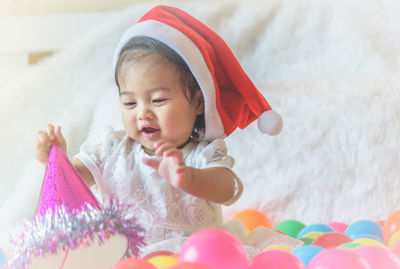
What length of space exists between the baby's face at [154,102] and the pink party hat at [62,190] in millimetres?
169

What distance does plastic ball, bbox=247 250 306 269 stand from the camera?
2.01ft

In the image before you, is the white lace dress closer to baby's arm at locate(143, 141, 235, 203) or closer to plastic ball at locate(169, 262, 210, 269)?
baby's arm at locate(143, 141, 235, 203)

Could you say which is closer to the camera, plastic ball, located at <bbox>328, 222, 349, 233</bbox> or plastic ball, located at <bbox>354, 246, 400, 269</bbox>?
plastic ball, located at <bbox>354, 246, 400, 269</bbox>

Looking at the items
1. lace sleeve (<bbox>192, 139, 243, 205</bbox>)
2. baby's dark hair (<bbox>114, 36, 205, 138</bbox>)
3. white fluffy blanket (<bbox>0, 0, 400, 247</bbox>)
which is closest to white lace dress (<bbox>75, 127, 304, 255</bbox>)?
lace sleeve (<bbox>192, 139, 243, 205</bbox>)

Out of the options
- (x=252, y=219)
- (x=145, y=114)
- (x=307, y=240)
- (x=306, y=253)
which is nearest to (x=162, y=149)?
(x=145, y=114)

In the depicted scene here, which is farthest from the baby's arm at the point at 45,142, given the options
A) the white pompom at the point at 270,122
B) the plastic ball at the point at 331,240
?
the plastic ball at the point at 331,240

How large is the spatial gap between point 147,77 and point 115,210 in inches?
9.8

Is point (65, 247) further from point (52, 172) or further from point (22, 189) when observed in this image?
point (22, 189)

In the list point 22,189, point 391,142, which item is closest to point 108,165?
point 22,189

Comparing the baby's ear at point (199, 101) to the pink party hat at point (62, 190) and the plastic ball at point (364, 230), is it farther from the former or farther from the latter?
the plastic ball at point (364, 230)

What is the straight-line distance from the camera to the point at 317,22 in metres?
1.50

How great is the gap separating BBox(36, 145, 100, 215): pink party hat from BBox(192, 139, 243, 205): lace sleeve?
0.76 feet

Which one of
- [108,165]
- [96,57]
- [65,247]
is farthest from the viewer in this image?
[96,57]

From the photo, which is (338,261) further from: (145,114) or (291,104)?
(291,104)
